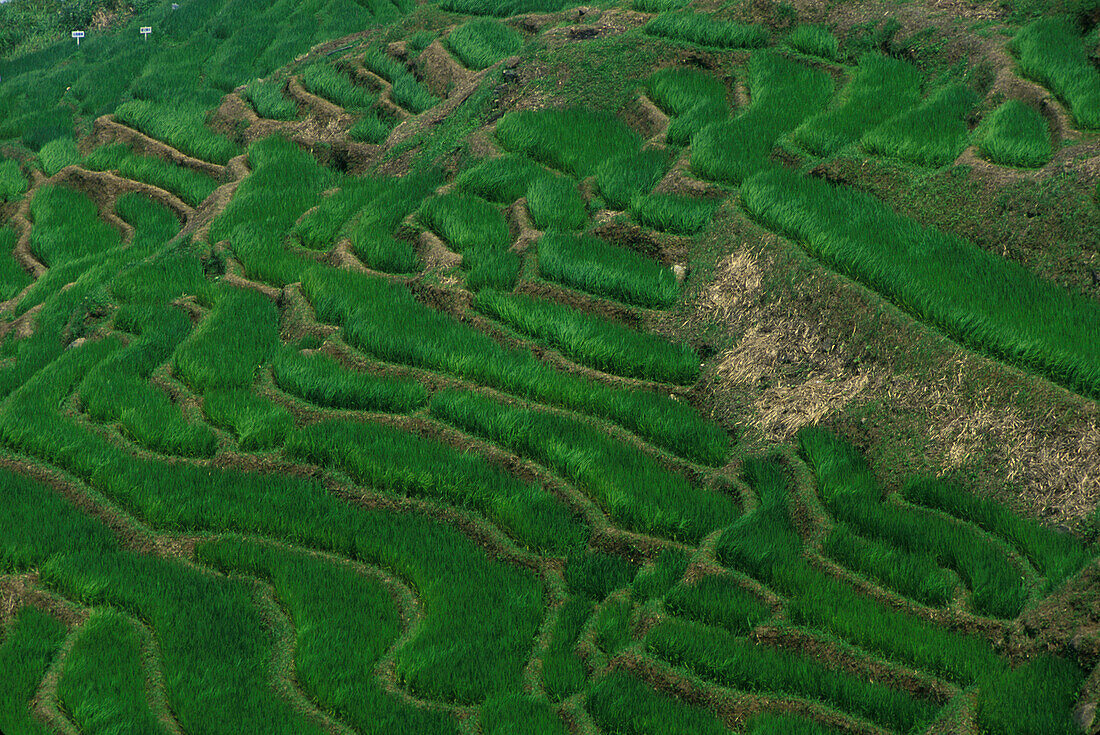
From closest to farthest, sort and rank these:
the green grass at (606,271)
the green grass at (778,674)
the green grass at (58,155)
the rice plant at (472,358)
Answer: the green grass at (778,674)
the rice plant at (472,358)
the green grass at (606,271)
the green grass at (58,155)

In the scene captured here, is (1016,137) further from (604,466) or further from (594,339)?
(604,466)

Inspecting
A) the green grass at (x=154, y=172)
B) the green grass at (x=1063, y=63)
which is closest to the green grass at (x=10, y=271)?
the green grass at (x=154, y=172)

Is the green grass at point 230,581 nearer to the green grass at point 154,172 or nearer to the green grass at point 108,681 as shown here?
the green grass at point 108,681

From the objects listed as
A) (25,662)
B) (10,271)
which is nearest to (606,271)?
(25,662)

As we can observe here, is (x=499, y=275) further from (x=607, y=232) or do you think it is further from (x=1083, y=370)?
(x=1083, y=370)

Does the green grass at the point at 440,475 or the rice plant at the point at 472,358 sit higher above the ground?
the rice plant at the point at 472,358

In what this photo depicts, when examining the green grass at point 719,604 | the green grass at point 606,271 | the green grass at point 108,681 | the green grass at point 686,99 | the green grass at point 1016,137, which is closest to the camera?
the green grass at point 108,681

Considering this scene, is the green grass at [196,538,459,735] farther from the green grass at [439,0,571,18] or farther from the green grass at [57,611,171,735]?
the green grass at [439,0,571,18]
